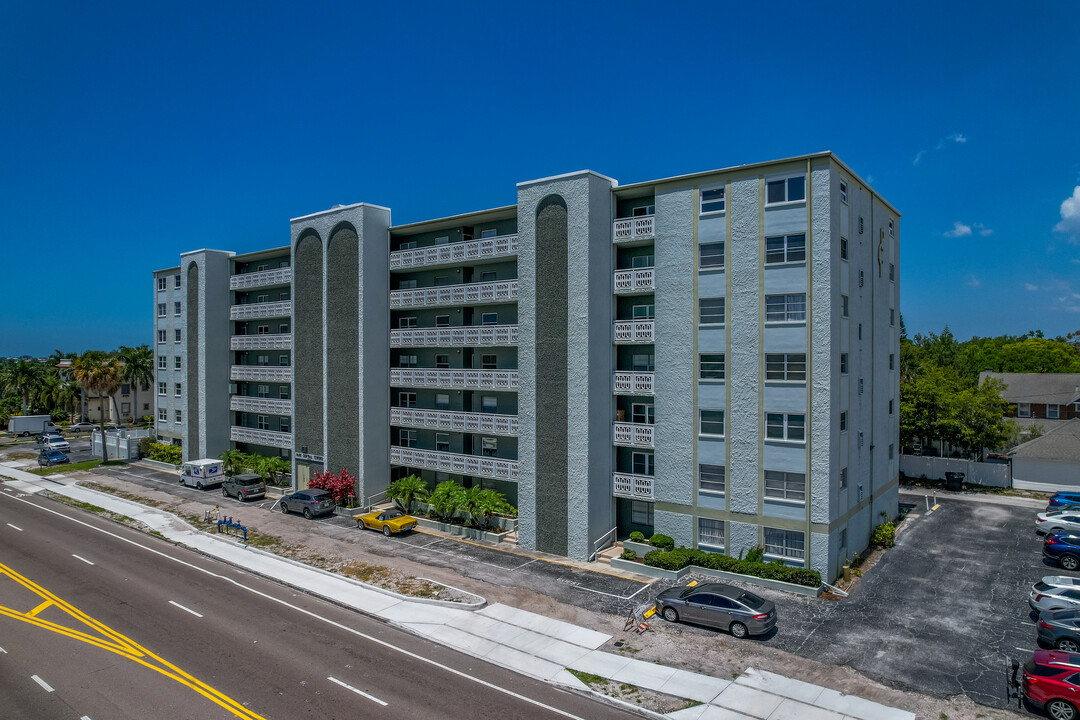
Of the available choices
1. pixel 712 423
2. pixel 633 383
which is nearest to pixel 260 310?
pixel 633 383

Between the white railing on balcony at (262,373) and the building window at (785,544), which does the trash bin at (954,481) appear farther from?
the white railing on balcony at (262,373)

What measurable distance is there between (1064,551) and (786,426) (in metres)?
15.8

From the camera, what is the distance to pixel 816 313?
26.7 m

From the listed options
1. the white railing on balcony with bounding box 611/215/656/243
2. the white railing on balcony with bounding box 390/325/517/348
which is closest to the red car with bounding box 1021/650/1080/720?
the white railing on balcony with bounding box 611/215/656/243

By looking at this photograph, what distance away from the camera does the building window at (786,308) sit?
27.0 metres

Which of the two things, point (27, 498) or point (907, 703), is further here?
point (27, 498)

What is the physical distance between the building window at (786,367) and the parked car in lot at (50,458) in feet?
224

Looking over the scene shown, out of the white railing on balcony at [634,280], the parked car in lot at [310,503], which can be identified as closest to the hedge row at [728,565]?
the white railing on balcony at [634,280]

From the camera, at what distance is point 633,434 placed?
104ft

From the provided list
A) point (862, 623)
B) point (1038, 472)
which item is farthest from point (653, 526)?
point (1038, 472)

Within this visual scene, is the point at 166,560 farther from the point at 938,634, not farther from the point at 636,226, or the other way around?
the point at 938,634

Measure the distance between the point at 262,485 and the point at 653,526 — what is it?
3004 centimetres

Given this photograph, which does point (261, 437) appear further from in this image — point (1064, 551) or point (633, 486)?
point (1064, 551)

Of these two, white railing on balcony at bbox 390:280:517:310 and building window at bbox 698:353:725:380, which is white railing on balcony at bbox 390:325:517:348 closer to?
white railing on balcony at bbox 390:280:517:310
